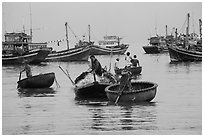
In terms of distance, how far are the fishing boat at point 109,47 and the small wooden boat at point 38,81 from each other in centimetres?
3715

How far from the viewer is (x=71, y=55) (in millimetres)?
45531

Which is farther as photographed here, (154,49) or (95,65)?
(154,49)

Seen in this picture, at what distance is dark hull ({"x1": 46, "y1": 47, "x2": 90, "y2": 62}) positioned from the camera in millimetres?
45469

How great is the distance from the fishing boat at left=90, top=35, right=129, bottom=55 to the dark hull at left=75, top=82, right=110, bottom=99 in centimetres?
4131

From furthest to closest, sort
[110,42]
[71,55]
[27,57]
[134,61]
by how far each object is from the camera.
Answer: [110,42]
[71,55]
[27,57]
[134,61]

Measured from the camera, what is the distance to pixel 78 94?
47.4ft

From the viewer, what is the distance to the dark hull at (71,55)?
45469mm

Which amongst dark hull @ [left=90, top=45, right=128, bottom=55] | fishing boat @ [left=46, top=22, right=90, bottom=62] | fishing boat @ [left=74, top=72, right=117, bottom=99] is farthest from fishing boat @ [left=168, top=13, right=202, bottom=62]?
fishing boat @ [left=74, top=72, right=117, bottom=99]

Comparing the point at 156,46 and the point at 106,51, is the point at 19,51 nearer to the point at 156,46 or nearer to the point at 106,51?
the point at 106,51

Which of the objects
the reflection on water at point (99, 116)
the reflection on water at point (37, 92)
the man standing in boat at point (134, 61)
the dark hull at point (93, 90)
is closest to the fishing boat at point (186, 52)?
the man standing in boat at point (134, 61)

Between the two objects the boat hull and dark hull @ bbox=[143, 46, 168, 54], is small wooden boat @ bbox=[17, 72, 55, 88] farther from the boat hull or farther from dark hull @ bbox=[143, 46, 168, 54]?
dark hull @ bbox=[143, 46, 168, 54]

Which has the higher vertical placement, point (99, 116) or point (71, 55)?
point (99, 116)

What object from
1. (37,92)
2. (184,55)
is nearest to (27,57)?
(184,55)

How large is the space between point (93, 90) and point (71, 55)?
31822mm
